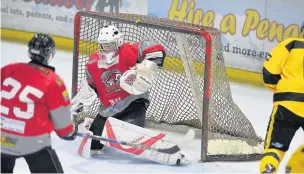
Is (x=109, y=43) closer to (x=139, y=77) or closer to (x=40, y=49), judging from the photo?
(x=139, y=77)

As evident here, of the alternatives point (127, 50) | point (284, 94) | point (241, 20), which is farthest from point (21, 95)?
point (241, 20)

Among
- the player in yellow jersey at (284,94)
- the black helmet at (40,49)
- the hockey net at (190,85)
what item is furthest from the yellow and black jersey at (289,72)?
the black helmet at (40,49)

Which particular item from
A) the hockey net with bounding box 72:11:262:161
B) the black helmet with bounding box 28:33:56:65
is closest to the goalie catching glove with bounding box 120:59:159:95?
the hockey net with bounding box 72:11:262:161

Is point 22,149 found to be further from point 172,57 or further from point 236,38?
point 236,38

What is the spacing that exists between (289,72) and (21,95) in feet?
4.74

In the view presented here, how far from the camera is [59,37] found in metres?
8.59

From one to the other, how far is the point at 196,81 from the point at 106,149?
31.7 inches

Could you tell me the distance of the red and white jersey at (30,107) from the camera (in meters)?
3.46

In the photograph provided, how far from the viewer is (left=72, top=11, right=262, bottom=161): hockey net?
4.98 metres

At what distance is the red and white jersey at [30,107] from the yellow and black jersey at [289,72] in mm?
1197

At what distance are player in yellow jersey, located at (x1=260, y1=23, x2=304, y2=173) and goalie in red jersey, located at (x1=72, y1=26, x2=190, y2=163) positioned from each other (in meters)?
0.88

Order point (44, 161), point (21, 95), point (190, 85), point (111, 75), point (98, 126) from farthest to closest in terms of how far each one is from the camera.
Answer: point (190, 85), point (98, 126), point (111, 75), point (44, 161), point (21, 95)

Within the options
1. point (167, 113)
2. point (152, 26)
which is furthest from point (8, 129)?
point (167, 113)

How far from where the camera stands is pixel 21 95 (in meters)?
3.46
